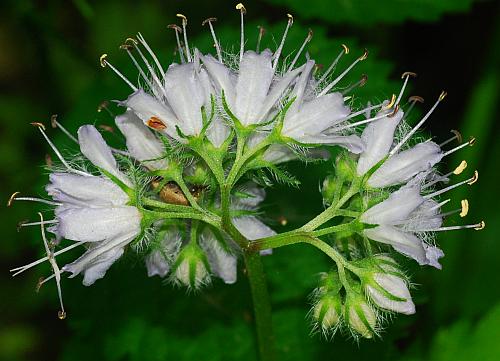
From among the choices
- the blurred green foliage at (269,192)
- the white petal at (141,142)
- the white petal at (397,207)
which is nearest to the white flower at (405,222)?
the white petal at (397,207)

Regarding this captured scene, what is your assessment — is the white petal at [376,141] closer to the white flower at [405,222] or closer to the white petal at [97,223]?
the white flower at [405,222]

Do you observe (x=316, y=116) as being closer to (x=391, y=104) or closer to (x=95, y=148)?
(x=391, y=104)

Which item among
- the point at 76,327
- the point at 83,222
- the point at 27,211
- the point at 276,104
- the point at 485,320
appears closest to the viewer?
the point at 83,222

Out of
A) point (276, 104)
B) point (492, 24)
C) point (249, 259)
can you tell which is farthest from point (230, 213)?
point (492, 24)

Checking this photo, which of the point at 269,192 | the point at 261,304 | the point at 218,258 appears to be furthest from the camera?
the point at 269,192

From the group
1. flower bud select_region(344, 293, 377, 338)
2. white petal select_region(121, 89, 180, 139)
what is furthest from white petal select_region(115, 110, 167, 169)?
flower bud select_region(344, 293, 377, 338)

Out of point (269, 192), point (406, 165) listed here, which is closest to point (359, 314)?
point (406, 165)

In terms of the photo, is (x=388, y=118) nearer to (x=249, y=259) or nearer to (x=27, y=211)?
(x=249, y=259)
